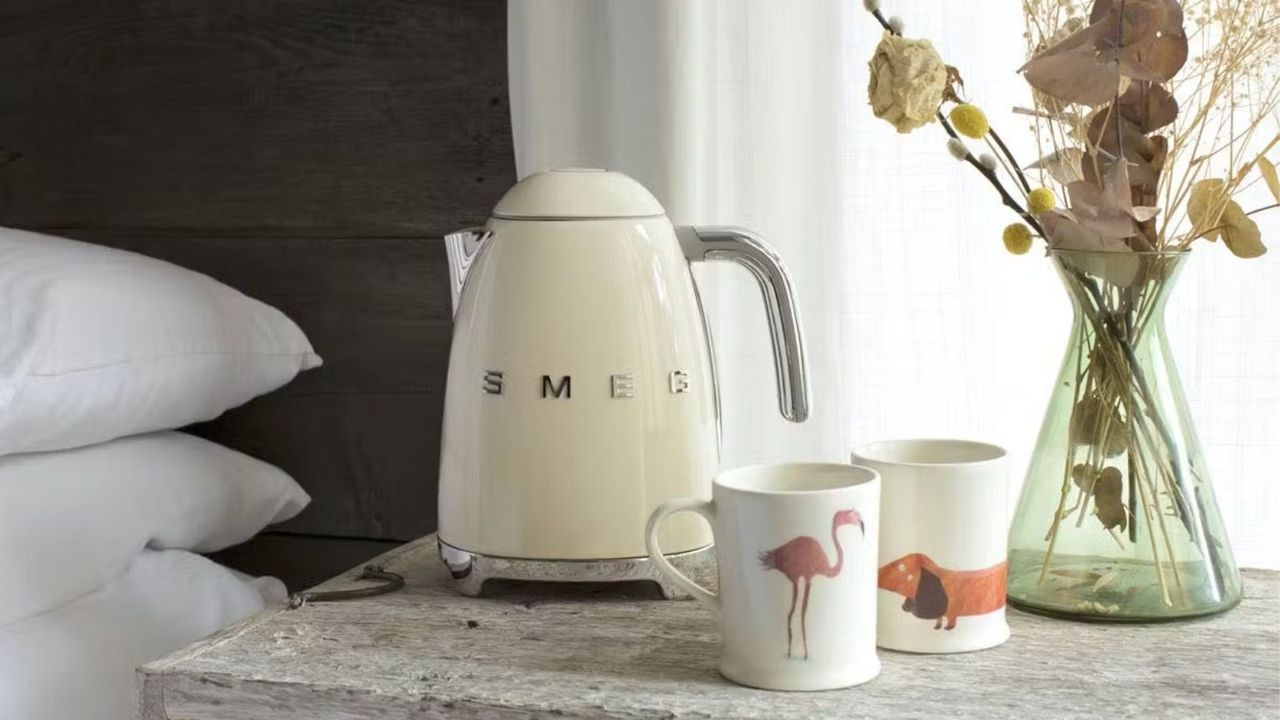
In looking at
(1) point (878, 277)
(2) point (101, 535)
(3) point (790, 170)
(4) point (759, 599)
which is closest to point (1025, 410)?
(1) point (878, 277)

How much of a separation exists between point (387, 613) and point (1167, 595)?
17.7 inches

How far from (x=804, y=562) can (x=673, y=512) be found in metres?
0.09

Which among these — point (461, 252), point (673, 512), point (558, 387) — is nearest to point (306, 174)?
point (461, 252)

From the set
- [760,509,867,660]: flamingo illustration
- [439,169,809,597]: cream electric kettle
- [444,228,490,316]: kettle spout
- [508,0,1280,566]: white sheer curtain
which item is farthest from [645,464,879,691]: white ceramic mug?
[508,0,1280,566]: white sheer curtain

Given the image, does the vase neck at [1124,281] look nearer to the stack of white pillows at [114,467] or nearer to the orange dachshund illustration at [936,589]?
the orange dachshund illustration at [936,589]

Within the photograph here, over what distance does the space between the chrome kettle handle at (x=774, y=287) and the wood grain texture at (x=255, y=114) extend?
0.38m

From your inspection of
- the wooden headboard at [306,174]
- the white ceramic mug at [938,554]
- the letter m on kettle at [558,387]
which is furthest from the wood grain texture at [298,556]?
the white ceramic mug at [938,554]

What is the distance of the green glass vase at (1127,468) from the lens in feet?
2.63

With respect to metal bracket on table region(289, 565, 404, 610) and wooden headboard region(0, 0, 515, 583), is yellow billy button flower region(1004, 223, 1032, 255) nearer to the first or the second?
metal bracket on table region(289, 565, 404, 610)

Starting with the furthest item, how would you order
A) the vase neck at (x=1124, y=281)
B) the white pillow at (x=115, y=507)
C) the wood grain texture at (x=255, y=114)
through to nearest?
the wood grain texture at (x=255, y=114) < the white pillow at (x=115, y=507) < the vase neck at (x=1124, y=281)

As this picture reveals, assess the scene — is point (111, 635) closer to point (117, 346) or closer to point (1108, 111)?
point (117, 346)

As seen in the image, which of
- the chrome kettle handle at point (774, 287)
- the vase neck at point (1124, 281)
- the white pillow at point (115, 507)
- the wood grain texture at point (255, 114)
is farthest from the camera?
the wood grain texture at point (255, 114)

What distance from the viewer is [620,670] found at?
29.2 inches

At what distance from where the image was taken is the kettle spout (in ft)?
2.94
